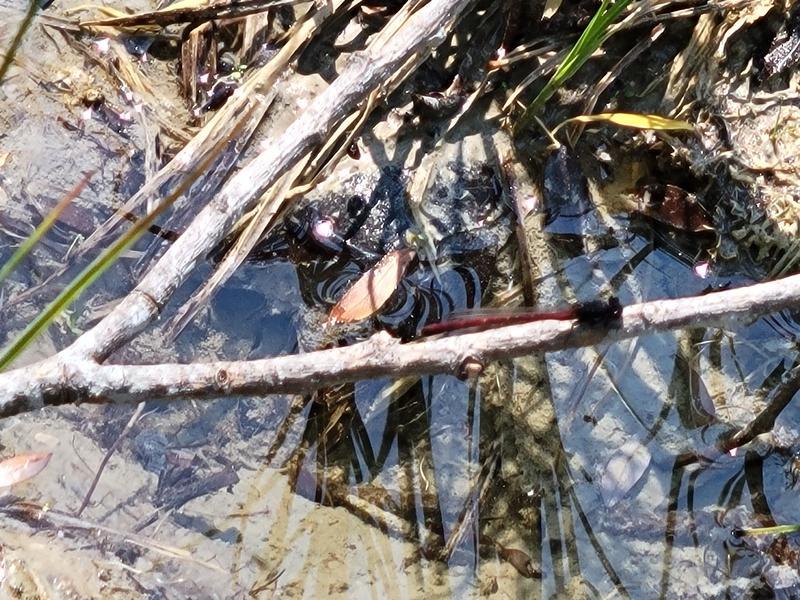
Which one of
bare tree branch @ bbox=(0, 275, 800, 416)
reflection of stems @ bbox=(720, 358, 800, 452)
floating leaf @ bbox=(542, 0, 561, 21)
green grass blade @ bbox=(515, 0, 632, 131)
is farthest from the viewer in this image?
floating leaf @ bbox=(542, 0, 561, 21)

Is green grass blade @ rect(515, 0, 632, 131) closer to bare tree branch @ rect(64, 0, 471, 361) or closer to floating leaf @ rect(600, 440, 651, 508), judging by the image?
bare tree branch @ rect(64, 0, 471, 361)

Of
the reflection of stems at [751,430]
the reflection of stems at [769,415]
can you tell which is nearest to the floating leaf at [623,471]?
the reflection of stems at [751,430]

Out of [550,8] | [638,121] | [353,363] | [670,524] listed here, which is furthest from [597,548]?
[550,8]

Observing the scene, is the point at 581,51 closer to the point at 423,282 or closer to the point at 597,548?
the point at 423,282

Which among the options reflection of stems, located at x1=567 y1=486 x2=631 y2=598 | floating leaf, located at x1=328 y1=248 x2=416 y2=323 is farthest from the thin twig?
reflection of stems, located at x1=567 y1=486 x2=631 y2=598

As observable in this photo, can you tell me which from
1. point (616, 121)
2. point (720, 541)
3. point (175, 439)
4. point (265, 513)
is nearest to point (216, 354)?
point (175, 439)
